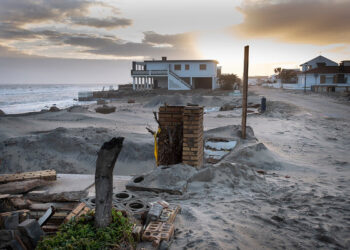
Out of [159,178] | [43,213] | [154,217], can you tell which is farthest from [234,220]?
[43,213]

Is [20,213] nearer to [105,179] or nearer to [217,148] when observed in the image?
[105,179]

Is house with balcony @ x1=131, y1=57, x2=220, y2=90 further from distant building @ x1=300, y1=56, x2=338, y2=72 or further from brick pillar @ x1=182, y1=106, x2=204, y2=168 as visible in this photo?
brick pillar @ x1=182, y1=106, x2=204, y2=168

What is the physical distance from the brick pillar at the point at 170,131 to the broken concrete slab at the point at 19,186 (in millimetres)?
2691

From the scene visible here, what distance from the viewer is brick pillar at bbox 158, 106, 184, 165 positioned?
6.36 metres

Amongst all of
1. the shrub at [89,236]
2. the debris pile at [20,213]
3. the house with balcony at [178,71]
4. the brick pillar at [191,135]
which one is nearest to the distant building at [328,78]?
the house with balcony at [178,71]

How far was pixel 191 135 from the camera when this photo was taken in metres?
5.99

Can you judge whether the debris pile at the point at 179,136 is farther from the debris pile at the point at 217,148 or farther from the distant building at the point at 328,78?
the distant building at the point at 328,78

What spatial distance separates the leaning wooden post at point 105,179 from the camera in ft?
10.3

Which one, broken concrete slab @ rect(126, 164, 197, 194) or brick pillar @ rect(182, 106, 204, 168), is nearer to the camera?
broken concrete slab @ rect(126, 164, 197, 194)

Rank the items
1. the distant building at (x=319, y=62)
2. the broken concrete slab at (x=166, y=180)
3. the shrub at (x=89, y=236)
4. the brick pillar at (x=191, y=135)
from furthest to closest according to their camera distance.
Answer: the distant building at (x=319, y=62) < the brick pillar at (x=191, y=135) < the broken concrete slab at (x=166, y=180) < the shrub at (x=89, y=236)

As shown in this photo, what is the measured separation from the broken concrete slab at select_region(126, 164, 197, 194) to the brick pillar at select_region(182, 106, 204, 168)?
301 mm

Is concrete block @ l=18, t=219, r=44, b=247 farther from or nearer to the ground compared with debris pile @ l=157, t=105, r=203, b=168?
nearer to the ground

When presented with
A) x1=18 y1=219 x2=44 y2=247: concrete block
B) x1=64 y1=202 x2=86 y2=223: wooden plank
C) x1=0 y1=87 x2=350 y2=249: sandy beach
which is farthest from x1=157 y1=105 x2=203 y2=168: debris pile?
x1=18 y1=219 x2=44 y2=247: concrete block

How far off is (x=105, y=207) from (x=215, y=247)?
4.69ft
